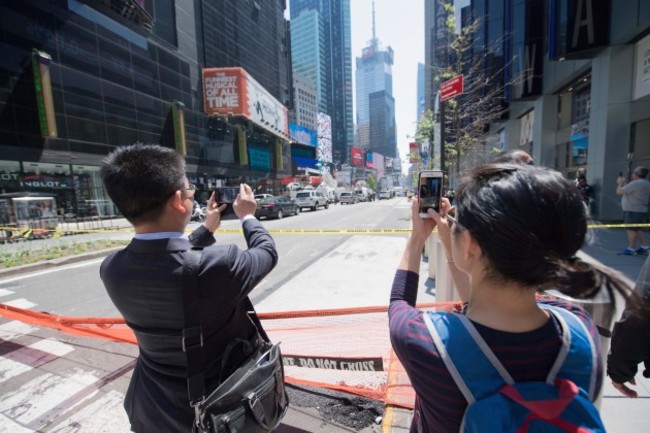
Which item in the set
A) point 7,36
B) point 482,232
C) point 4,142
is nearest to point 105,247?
point 482,232

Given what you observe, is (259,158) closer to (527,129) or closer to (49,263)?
(527,129)

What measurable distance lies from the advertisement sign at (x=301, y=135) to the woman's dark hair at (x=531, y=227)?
7619 cm

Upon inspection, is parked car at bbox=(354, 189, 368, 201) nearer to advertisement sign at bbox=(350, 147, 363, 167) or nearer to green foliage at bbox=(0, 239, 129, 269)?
green foliage at bbox=(0, 239, 129, 269)

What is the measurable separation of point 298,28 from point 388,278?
596 ft

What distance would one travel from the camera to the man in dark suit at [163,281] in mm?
1315

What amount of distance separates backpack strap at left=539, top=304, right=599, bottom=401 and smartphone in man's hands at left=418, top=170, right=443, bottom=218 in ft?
2.25

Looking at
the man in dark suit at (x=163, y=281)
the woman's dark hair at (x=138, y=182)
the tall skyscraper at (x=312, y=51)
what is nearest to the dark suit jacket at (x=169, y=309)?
the man in dark suit at (x=163, y=281)

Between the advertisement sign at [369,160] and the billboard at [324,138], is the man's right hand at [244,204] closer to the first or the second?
the billboard at [324,138]

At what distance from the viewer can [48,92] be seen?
69.7ft

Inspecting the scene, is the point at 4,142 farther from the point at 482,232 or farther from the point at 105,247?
the point at 482,232

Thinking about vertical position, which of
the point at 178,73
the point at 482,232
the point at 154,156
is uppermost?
the point at 178,73

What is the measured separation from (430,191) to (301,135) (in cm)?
8183

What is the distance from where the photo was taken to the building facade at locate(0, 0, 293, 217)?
67.5 feet

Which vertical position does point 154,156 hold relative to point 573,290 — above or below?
above
